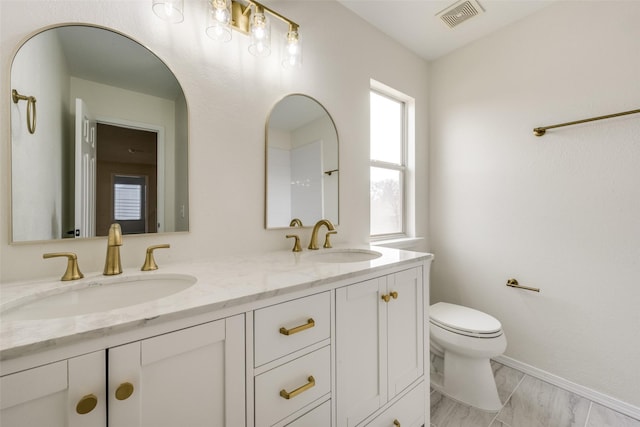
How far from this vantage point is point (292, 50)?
136cm

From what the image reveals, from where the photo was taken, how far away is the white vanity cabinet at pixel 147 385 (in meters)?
0.48

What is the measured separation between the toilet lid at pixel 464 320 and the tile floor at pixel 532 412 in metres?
0.45

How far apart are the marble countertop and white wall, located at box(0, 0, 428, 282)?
10cm

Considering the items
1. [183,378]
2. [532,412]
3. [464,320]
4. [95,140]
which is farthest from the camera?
[464,320]

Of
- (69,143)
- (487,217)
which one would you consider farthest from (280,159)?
(487,217)

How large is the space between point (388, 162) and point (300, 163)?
93 cm

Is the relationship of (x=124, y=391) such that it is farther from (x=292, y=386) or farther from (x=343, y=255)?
(x=343, y=255)

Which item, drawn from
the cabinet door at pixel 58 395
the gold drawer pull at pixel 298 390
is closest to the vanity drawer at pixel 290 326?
the gold drawer pull at pixel 298 390

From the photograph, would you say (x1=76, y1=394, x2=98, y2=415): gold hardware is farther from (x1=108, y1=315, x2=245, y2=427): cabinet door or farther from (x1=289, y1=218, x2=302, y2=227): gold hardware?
(x1=289, y1=218, x2=302, y2=227): gold hardware

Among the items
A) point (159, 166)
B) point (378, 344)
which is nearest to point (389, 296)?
point (378, 344)

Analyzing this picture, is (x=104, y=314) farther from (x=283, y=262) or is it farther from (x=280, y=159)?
(x=280, y=159)

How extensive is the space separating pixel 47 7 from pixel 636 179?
274 centimetres

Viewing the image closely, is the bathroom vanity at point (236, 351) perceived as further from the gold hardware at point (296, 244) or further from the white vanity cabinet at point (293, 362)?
the gold hardware at point (296, 244)

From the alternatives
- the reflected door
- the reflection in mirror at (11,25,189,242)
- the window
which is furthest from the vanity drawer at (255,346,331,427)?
the window
